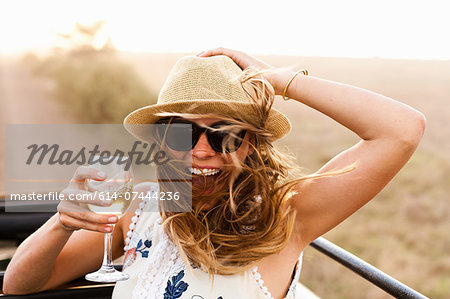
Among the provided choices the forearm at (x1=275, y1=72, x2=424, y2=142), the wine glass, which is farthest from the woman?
the wine glass

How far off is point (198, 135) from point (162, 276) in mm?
526

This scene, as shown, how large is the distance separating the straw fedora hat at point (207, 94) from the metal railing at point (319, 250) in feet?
1.76

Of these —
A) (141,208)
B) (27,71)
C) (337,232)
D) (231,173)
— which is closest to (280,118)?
(231,173)

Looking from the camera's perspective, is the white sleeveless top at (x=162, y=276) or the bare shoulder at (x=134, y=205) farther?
the bare shoulder at (x=134, y=205)

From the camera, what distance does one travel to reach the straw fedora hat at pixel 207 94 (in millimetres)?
1575

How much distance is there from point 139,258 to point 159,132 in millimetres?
505

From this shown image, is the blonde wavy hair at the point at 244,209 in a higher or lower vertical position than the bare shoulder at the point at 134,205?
higher

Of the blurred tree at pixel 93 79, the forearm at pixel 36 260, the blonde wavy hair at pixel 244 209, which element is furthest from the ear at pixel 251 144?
the blurred tree at pixel 93 79

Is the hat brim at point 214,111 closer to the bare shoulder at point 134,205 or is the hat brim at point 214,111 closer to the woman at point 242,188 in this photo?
the woman at point 242,188

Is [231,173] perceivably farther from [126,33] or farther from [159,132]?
[126,33]

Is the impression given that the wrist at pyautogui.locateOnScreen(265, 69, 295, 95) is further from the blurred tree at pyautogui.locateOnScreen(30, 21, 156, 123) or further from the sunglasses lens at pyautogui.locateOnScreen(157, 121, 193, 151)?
the blurred tree at pyautogui.locateOnScreen(30, 21, 156, 123)

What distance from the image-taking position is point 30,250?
5.57 feet

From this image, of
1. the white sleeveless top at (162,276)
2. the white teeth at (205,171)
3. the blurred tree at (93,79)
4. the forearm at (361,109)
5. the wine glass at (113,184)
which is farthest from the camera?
the blurred tree at (93,79)

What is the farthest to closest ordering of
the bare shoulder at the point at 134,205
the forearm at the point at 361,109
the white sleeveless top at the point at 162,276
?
the bare shoulder at the point at 134,205
the white sleeveless top at the point at 162,276
the forearm at the point at 361,109
